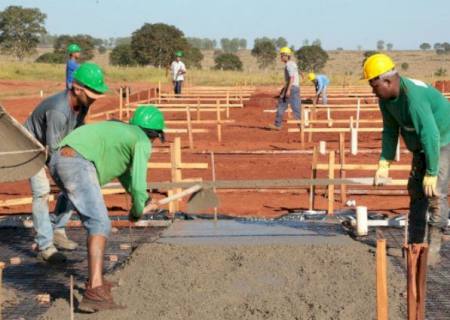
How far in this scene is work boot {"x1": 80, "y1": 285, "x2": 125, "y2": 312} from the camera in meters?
5.05

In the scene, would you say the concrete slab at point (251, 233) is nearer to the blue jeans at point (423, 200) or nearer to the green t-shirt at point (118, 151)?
the blue jeans at point (423, 200)

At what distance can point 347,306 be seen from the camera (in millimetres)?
5141

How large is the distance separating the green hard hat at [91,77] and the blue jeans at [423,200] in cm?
245

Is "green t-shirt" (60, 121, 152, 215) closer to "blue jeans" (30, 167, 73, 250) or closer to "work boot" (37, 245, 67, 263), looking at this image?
"blue jeans" (30, 167, 73, 250)

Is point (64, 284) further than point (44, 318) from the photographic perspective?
Yes

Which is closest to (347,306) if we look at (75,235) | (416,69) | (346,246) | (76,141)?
(346,246)

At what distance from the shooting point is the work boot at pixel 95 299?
5.05m

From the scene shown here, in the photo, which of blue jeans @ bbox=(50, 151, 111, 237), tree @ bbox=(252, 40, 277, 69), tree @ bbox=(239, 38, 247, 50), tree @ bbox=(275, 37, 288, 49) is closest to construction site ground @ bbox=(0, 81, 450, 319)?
blue jeans @ bbox=(50, 151, 111, 237)

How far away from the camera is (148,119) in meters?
5.14

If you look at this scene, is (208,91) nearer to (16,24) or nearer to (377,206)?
(377,206)

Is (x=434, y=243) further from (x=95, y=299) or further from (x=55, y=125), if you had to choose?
(x=55, y=125)

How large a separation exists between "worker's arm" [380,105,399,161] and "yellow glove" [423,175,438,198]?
51 cm

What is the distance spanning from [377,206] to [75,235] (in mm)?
3716

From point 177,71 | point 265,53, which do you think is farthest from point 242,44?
point 177,71
